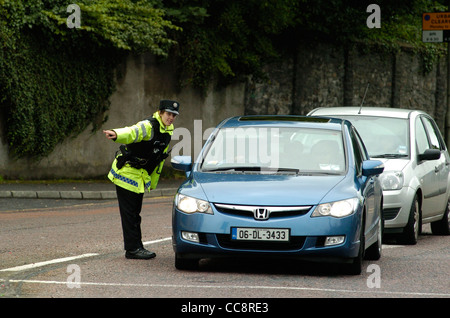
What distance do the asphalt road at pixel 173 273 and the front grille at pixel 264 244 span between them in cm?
26

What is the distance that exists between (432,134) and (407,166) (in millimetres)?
1929

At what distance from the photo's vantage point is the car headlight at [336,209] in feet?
29.1

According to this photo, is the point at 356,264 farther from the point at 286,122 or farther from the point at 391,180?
the point at 391,180

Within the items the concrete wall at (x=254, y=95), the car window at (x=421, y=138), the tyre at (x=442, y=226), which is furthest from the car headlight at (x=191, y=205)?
the concrete wall at (x=254, y=95)

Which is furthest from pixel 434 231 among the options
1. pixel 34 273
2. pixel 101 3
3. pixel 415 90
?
pixel 415 90

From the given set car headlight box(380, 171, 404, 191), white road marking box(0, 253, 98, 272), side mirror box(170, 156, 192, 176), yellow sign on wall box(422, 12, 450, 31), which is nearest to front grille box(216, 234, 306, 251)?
side mirror box(170, 156, 192, 176)

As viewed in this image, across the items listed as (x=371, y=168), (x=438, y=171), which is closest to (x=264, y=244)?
(x=371, y=168)

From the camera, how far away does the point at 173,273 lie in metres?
9.10

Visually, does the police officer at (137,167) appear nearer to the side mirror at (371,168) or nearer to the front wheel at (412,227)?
the side mirror at (371,168)

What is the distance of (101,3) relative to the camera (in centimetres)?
2273

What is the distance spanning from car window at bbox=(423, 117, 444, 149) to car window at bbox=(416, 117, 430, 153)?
7.0 inches

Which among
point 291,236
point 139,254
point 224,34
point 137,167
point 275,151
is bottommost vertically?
point 139,254

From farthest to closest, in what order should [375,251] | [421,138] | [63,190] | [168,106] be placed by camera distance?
[63,190] → [421,138] → [375,251] → [168,106]

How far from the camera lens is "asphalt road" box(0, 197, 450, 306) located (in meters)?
7.87
